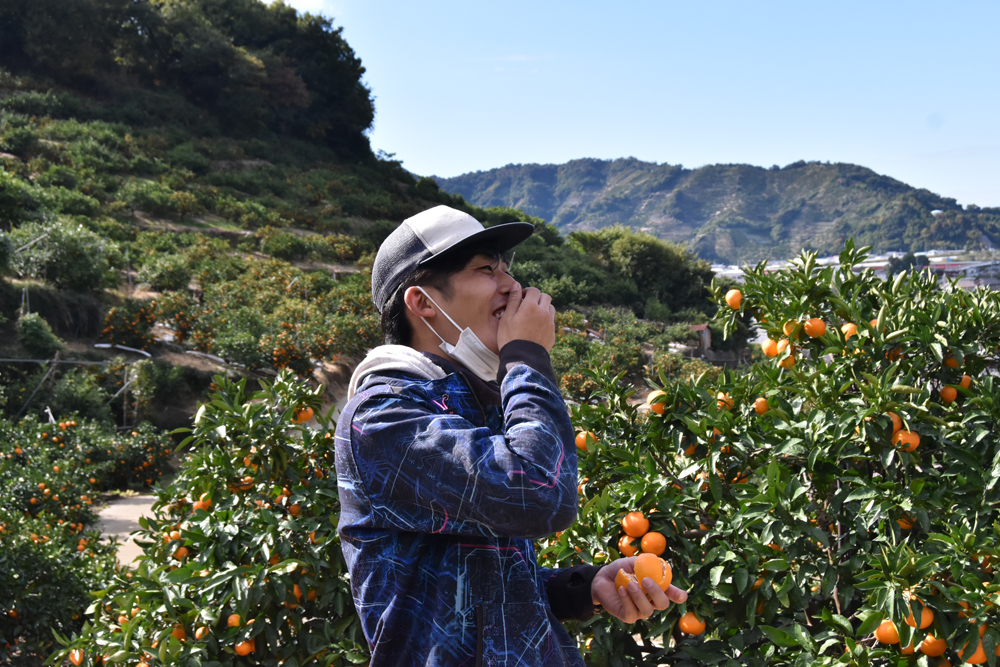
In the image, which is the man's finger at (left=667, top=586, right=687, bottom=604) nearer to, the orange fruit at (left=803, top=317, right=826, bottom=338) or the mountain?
the orange fruit at (left=803, top=317, right=826, bottom=338)

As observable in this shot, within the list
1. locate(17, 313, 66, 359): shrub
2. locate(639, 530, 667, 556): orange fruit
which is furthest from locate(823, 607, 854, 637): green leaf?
locate(17, 313, 66, 359): shrub

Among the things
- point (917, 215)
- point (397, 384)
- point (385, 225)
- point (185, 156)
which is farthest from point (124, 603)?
point (917, 215)

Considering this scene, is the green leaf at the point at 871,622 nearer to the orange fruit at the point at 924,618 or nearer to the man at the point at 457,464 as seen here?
the orange fruit at the point at 924,618

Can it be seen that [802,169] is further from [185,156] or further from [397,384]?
[397,384]

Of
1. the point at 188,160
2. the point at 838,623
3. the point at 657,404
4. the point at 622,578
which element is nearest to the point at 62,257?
the point at 657,404

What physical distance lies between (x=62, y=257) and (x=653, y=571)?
8.93m

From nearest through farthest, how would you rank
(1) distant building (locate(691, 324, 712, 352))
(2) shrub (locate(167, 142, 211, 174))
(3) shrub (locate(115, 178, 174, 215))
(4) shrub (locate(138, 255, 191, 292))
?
(4) shrub (locate(138, 255, 191, 292)) → (3) shrub (locate(115, 178, 174, 215)) → (1) distant building (locate(691, 324, 712, 352)) → (2) shrub (locate(167, 142, 211, 174))

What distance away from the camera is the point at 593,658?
1.47 m

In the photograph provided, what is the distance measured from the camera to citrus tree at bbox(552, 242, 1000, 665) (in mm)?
1293

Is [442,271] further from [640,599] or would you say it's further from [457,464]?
[640,599]

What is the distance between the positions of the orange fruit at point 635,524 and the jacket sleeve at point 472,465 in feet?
2.09

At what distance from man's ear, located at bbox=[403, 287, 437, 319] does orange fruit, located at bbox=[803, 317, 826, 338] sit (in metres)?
1.20

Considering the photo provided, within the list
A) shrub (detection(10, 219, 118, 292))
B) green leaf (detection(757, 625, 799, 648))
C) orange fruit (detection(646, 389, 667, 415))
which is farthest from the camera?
shrub (detection(10, 219, 118, 292))

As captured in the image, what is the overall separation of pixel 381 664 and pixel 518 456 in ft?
1.11
